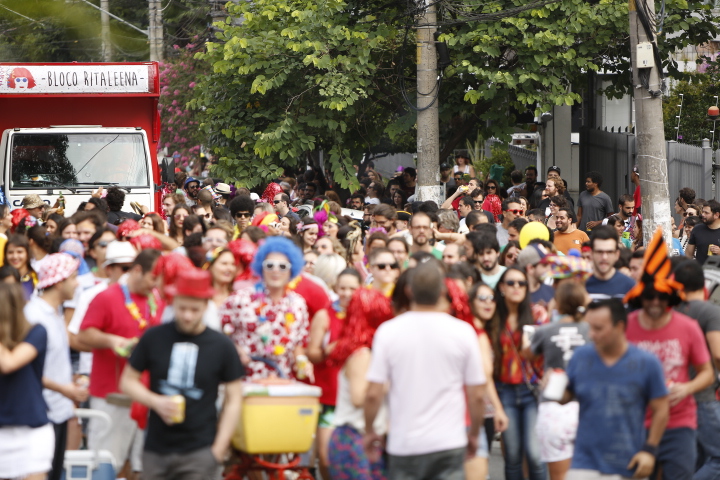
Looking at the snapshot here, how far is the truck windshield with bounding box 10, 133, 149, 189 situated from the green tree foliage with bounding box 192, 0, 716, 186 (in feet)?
5.36

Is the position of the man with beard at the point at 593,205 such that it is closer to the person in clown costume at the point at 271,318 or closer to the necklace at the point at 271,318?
the person in clown costume at the point at 271,318

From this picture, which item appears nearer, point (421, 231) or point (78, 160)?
point (421, 231)

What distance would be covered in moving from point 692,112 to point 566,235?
62.6ft

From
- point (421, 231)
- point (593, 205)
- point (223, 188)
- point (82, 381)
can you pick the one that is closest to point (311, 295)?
point (82, 381)

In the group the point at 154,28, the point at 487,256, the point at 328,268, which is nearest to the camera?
the point at 328,268

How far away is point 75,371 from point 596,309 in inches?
153

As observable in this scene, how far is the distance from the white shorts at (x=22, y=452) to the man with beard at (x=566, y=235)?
265 inches

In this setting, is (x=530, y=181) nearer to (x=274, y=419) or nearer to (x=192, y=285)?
(x=274, y=419)

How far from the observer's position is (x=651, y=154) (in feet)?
42.7

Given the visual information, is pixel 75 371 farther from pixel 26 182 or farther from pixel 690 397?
pixel 26 182

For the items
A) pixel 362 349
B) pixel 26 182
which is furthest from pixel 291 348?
pixel 26 182

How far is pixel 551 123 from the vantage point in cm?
2342

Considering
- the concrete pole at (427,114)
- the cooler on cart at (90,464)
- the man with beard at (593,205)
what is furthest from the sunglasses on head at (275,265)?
the concrete pole at (427,114)

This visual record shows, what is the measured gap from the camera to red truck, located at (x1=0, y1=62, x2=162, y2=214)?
54.9 ft
